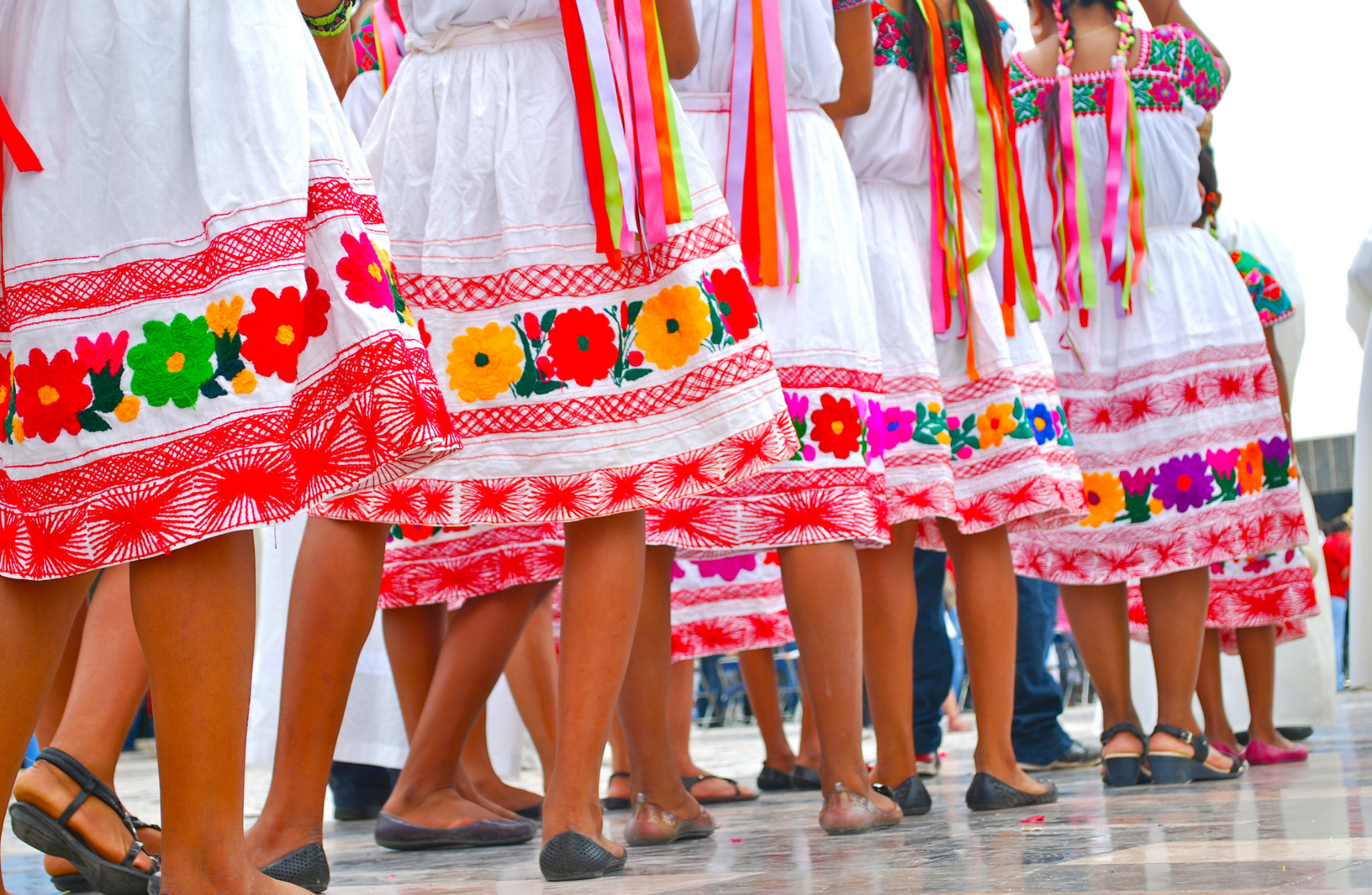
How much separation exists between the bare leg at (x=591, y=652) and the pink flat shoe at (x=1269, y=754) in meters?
2.37

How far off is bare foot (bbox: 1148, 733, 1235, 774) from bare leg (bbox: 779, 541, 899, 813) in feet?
3.38

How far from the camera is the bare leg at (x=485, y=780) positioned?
10.2 ft

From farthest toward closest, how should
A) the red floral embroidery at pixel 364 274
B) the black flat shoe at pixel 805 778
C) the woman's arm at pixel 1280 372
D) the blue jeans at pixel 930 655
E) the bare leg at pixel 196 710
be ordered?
1. the woman's arm at pixel 1280 372
2. the blue jeans at pixel 930 655
3. the black flat shoe at pixel 805 778
4. the red floral embroidery at pixel 364 274
5. the bare leg at pixel 196 710

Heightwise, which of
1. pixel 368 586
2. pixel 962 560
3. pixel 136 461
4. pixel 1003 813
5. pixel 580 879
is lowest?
pixel 1003 813

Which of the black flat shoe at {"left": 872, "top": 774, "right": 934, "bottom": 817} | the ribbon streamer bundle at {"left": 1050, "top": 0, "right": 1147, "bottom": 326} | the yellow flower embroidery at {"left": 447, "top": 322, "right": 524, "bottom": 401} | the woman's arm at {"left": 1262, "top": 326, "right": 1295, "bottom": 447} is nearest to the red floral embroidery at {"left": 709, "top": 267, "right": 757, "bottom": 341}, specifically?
the yellow flower embroidery at {"left": 447, "top": 322, "right": 524, "bottom": 401}

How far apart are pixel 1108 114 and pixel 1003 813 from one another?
6.55 feet

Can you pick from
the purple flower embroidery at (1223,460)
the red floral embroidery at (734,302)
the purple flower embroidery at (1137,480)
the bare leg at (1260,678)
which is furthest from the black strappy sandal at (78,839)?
the bare leg at (1260,678)

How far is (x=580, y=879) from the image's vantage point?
188cm

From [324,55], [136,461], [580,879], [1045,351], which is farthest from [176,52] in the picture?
[1045,351]

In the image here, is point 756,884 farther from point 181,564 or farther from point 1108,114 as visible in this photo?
point 1108,114

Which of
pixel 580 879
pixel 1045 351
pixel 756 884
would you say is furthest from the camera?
pixel 1045 351

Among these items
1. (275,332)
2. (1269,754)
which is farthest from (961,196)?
(275,332)

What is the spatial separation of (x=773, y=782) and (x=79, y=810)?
91.6 inches

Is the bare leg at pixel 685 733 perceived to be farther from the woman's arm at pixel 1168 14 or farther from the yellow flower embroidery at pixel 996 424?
the woman's arm at pixel 1168 14
